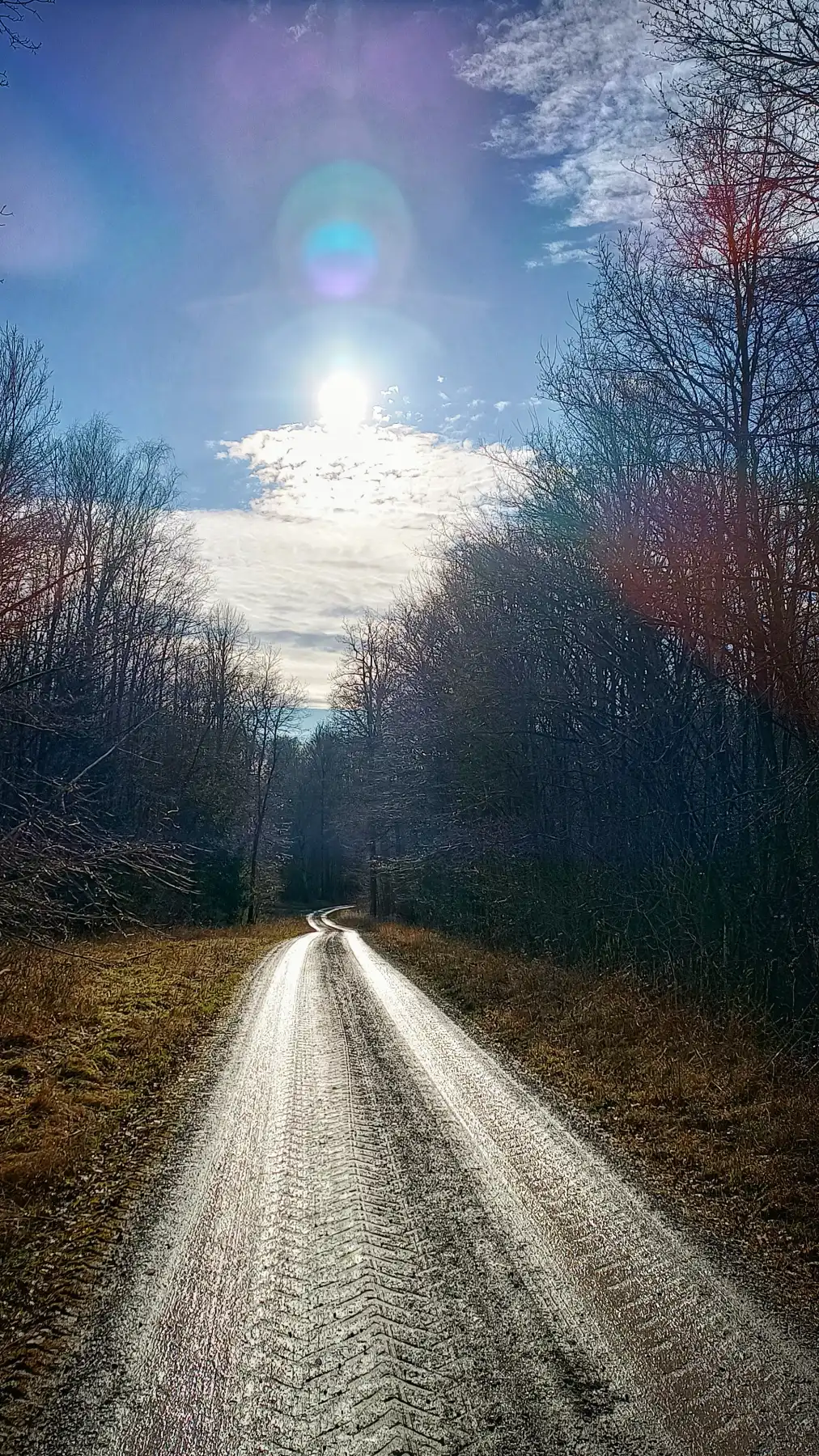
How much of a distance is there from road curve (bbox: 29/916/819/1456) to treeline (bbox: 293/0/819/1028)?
4.45 meters

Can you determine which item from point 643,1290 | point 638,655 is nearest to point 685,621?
point 638,655

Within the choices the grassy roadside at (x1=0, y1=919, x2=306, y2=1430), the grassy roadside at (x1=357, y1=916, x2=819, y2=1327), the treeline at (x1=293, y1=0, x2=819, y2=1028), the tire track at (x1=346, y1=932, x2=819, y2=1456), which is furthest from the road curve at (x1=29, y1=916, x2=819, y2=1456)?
the treeline at (x1=293, y1=0, x2=819, y2=1028)

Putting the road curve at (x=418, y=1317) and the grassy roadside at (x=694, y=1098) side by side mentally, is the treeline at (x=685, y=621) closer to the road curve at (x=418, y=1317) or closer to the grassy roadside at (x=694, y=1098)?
the grassy roadside at (x=694, y=1098)

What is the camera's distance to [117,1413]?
130 inches

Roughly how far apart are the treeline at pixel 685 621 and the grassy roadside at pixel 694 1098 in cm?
85

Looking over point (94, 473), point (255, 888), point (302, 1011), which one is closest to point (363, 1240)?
point (302, 1011)

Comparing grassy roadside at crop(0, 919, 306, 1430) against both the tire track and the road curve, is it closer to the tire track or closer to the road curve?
the road curve

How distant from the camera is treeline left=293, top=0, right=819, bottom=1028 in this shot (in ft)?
24.7

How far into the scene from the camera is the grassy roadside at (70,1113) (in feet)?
13.9

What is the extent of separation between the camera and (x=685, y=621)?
418 inches

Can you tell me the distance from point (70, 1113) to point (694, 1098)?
5.17 metres

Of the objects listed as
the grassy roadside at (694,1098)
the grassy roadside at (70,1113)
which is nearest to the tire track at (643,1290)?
the grassy roadside at (694,1098)

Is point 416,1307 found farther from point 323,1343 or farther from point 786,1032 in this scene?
point 786,1032

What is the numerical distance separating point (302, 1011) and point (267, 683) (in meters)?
40.5
